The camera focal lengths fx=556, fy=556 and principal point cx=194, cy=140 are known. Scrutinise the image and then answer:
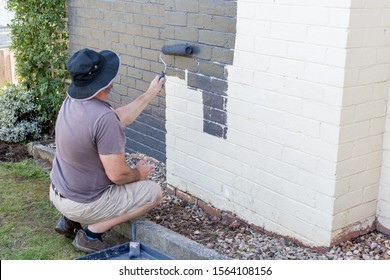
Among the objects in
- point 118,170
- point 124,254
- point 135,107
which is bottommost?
point 124,254

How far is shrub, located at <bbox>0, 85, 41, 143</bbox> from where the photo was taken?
7074 millimetres

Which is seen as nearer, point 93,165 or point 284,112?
point 284,112

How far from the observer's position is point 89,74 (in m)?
A: 3.90

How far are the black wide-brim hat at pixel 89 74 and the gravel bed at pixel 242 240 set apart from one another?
1281 millimetres

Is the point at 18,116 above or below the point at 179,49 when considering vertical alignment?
below

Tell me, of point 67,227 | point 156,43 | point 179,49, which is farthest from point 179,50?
point 67,227

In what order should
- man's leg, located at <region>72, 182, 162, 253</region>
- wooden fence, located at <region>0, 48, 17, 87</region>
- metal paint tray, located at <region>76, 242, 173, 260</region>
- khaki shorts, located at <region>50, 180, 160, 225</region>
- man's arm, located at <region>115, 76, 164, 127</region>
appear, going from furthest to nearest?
1. wooden fence, located at <region>0, 48, 17, 87</region>
2. man's arm, located at <region>115, 76, 164, 127</region>
3. man's leg, located at <region>72, 182, 162, 253</region>
4. khaki shorts, located at <region>50, 180, 160, 225</region>
5. metal paint tray, located at <region>76, 242, 173, 260</region>

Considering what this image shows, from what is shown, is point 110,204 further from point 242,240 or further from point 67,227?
point 242,240

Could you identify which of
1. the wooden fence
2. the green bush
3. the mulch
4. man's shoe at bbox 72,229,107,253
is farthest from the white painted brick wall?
the wooden fence

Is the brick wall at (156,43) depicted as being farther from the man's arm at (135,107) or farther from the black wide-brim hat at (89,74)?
the black wide-brim hat at (89,74)

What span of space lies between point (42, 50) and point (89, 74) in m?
3.66

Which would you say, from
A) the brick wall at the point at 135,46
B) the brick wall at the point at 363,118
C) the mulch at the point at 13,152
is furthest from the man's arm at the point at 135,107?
the mulch at the point at 13,152

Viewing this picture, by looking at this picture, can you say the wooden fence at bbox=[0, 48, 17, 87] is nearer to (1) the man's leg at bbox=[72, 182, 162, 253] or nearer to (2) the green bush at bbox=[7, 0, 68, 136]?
(2) the green bush at bbox=[7, 0, 68, 136]
